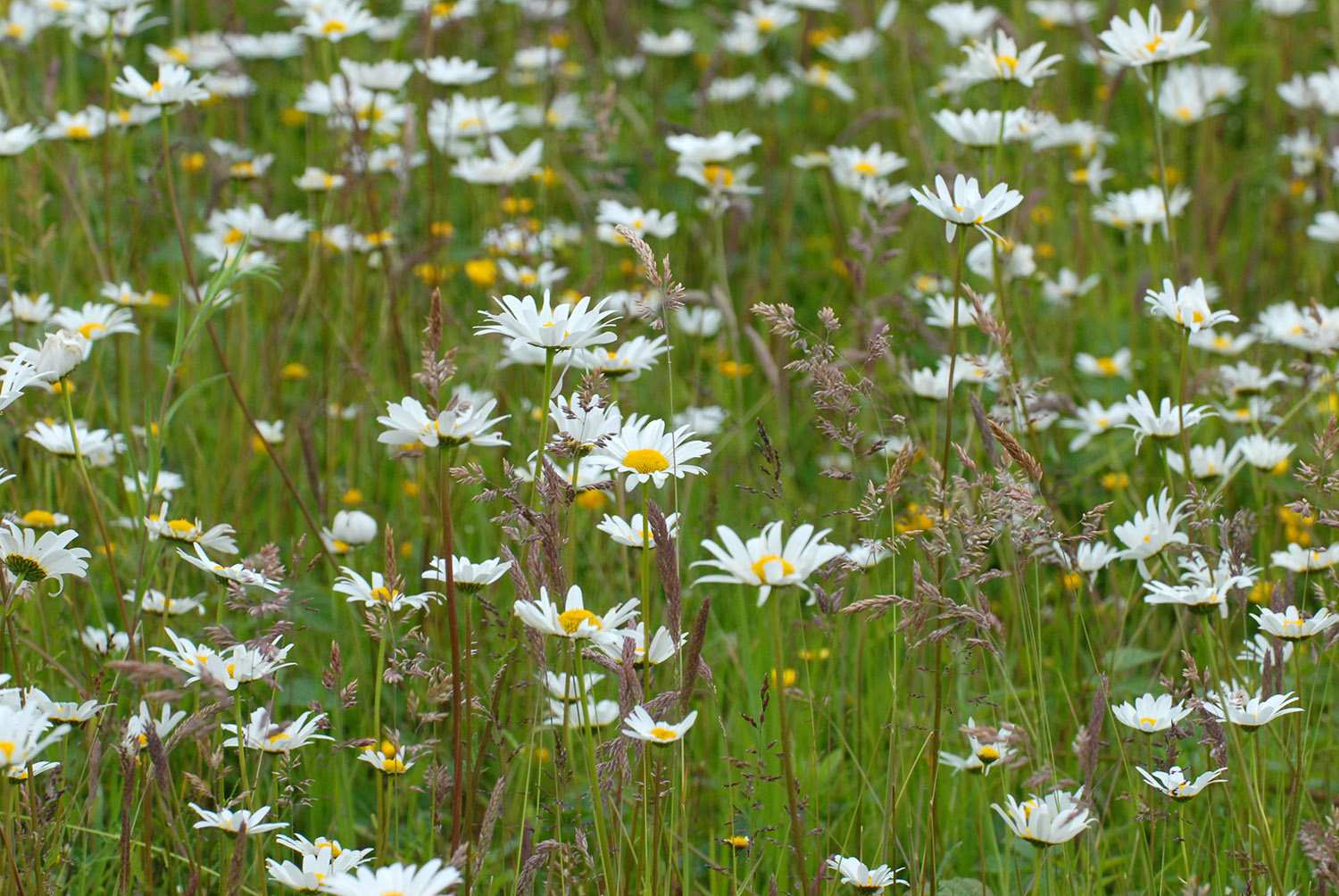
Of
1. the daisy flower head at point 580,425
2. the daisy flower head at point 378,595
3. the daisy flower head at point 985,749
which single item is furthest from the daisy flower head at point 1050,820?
the daisy flower head at point 378,595

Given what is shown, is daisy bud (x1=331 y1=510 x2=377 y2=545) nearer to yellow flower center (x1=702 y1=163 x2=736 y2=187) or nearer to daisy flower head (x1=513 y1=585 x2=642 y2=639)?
daisy flower head (x1=513 y1=585 x2=642 y2=639)

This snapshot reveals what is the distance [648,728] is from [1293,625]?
0.92 meters

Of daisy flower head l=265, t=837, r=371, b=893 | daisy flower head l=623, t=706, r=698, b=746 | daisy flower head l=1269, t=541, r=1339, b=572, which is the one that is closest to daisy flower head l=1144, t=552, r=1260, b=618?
daisy flower head l=1269, t=541, r=1339, b=572

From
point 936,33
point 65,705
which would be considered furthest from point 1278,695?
point 936,33

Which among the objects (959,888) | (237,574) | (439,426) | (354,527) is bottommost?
(959,888)

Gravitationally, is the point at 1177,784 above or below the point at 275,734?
below

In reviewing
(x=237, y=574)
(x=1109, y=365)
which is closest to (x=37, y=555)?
(x=237, y=574)

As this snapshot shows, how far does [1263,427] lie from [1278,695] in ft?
5.18

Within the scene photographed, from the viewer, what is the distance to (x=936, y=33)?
558cm

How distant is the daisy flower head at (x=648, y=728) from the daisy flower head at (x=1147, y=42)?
162 centimetres

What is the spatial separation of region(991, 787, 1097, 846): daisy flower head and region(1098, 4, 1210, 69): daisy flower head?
1.45 meters

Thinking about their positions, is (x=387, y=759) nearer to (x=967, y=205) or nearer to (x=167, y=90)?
(x=967, y=205)

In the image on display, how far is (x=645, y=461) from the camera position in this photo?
5.05ft

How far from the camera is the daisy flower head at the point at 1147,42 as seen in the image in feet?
7.55
